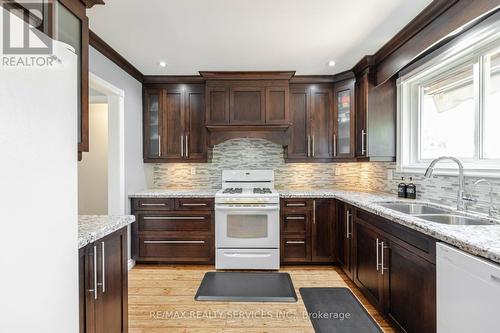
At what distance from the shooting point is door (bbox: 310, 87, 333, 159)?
3.63 metres

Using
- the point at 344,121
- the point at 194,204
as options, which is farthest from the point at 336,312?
the point at 344,121

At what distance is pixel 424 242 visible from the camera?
158 cm

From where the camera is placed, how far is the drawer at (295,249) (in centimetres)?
330

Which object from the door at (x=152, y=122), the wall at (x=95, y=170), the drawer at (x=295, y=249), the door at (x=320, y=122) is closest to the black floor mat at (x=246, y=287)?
the drawer at (x=295, y=249)

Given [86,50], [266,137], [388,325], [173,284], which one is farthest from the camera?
[266,137]

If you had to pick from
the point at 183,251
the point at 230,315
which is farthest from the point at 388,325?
the point at 183,251

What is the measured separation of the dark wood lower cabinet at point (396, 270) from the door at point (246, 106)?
5.54ft

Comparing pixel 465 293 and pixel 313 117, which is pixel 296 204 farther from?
pixel 465 293

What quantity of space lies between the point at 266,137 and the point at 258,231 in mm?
1233

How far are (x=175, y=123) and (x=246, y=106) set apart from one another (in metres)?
0.99

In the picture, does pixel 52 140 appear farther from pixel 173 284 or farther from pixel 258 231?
pixel 258 231

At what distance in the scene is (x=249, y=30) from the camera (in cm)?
234

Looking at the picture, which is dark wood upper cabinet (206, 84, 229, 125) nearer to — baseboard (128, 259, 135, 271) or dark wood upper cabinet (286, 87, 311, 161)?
dark wood upper cabinet (286, 87, 311, 161)

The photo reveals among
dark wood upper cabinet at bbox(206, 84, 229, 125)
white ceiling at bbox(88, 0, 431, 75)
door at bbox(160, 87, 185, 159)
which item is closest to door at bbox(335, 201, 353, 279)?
white ceiling at bbox(88, 0, 431, 75)
